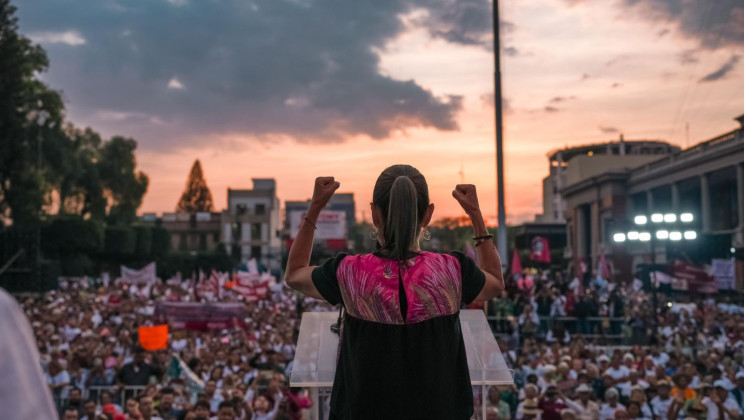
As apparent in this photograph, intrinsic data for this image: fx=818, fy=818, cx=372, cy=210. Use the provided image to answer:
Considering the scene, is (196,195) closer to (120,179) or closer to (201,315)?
(120,179)

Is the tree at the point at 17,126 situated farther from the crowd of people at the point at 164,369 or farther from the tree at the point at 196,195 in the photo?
the tree at the point at 196,195

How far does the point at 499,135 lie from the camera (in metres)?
21.9

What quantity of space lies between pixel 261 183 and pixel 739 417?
102m

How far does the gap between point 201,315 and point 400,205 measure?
21.1 metres

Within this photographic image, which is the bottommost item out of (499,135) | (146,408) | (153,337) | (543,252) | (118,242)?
(146,408)

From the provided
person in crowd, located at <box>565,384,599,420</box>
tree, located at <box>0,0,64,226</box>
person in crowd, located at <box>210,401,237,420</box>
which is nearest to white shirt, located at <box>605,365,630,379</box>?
person in crowd, located at <box>565,384,599,420</box>

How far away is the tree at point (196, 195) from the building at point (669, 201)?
214 ft

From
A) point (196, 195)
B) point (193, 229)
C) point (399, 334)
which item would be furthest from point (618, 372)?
point (196, 195)

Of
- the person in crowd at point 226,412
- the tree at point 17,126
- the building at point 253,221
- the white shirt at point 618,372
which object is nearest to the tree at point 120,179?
the tree at point 17,126

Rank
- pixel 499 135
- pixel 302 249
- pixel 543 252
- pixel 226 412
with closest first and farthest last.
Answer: pixel 302 249
pixel 226 412
pixel 499 135
pixel 543 252

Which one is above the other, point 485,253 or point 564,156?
point 564,156

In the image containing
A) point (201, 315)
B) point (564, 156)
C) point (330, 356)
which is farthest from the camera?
point (564, 156)

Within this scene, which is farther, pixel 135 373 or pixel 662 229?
pixel 662 229

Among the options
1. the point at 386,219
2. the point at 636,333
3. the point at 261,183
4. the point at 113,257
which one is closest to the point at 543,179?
the point at 261,183
